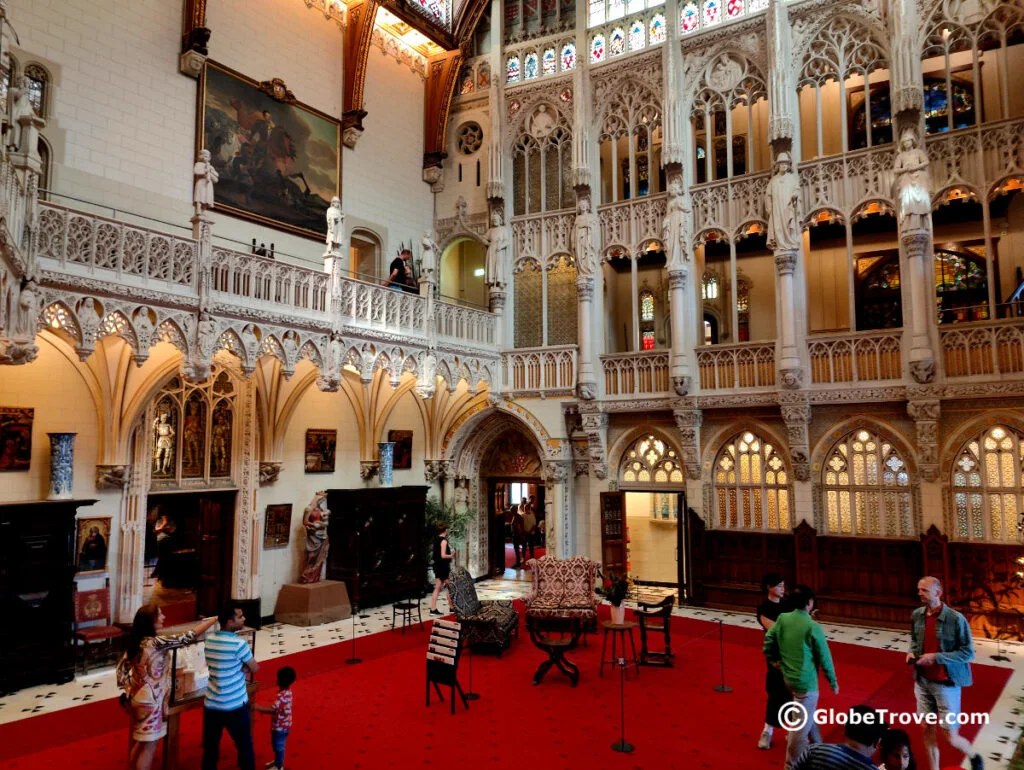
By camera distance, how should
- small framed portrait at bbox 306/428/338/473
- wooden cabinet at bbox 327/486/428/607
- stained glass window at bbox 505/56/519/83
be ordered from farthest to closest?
stained glass window at bbox 505/56/519/83
small framed portrait at bbox 306/428/338/473
wooden cabinet at bbox 327/486/428/607

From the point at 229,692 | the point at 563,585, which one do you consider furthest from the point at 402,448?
the point at 229,692

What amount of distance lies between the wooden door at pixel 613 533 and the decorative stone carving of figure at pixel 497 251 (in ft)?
18.7

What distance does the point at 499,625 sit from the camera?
→ 1102 centimetres

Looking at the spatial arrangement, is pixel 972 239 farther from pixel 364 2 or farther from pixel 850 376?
pixel 364 2

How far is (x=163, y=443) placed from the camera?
1257 centimetres

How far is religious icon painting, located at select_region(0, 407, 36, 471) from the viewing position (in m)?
10.3

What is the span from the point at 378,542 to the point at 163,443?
4.69 m

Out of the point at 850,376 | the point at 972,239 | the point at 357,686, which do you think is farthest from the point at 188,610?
the point at 972,239

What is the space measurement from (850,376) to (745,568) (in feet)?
14.3

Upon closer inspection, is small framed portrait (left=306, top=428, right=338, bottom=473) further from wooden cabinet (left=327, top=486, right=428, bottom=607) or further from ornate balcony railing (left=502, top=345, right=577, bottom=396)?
ornate balcony railing (left=502, top=345, right=577, bottom=396)

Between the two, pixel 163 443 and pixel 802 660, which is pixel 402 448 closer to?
pixel 163 443

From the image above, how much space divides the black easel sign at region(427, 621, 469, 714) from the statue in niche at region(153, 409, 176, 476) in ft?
21.9

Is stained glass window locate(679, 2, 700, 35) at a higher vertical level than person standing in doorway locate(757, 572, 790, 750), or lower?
higher

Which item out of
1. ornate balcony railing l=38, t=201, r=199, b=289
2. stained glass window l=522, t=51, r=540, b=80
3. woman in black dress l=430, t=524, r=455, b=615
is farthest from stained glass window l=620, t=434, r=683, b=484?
ornate balcony railing l=38, t=201, r=199, b=289
